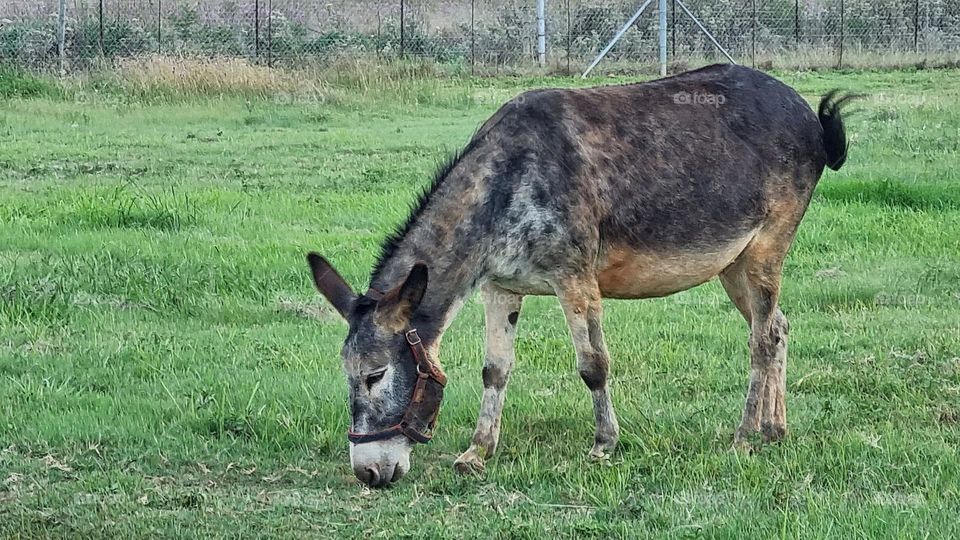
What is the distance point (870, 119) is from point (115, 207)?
10796 mm

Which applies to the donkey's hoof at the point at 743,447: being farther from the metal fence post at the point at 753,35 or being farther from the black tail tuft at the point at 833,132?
the metal fence post at the point at 753,35

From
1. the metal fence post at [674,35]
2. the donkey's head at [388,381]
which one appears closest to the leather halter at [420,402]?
the donkey's head at [388,381]

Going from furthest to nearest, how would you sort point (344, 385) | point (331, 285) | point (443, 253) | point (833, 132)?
point (344, 385) < point (833, 132) < point (443, 253) < point (331, 285)

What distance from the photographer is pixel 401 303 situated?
17.8ft

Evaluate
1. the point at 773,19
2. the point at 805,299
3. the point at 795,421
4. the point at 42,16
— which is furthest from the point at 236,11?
the point at 795,421

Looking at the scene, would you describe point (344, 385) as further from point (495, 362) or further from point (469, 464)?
point (469, 464)

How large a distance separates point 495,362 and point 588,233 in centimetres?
89

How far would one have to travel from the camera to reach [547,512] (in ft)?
17.4

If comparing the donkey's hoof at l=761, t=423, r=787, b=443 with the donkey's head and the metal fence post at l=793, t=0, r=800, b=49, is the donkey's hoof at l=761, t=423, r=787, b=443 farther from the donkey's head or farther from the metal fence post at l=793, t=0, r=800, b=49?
the metal fence post at l=793, t=0, r=800, b=49

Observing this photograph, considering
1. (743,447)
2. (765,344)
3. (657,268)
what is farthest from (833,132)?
(743,447)

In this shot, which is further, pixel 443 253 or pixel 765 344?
pixel 765 344

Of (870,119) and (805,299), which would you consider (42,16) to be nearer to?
(870,119)

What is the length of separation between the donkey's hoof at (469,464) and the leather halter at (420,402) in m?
0.40

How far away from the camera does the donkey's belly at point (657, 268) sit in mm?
6223
